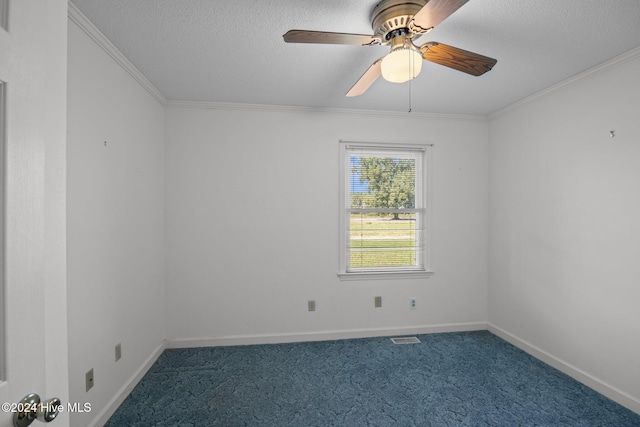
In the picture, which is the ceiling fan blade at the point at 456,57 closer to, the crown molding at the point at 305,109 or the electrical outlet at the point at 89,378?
the crown molding at the point at 305,109

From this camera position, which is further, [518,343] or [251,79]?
[518,343]

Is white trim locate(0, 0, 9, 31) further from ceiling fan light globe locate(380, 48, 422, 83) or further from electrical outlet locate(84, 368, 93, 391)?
electrical outlet locate(84, 368, 93, 391)

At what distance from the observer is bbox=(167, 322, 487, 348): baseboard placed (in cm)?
312

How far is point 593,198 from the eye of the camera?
7.98ft

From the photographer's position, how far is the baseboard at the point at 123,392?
197 centimetres

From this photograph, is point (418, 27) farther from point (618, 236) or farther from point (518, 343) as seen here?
point (518, 343)

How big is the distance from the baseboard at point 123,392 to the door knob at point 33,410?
165 cm

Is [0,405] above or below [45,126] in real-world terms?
below

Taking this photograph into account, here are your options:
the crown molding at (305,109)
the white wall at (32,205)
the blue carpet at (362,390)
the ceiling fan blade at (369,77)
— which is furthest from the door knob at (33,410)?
the crown molding at (305,109)

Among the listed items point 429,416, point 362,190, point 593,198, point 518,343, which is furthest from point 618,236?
point 362,190

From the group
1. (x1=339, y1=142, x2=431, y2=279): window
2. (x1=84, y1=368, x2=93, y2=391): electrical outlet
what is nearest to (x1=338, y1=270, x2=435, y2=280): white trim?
(x1=339, y1=142, x2=431, y2=279): window

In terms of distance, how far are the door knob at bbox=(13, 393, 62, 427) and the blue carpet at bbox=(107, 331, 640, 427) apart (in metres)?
1.61

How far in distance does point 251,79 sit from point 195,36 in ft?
2.19

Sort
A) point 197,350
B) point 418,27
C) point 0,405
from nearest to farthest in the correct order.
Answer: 1. point 0,405
2. point 418,27
3. point 197,350
